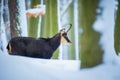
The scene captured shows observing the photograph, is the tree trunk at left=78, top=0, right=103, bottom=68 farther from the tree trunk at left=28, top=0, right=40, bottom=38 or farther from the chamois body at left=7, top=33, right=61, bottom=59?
the tree trunk at left=28, top=0, right=40, bottom=38

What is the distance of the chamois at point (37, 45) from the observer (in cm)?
148

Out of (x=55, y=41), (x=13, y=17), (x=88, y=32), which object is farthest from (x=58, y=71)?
(x=13, y=17)

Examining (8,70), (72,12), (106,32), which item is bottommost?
(8,70)

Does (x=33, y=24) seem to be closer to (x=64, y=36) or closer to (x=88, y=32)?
(x=64, y=36)

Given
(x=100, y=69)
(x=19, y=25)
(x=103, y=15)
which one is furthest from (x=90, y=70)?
(x=19, y=25)

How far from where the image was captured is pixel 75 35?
1436mm

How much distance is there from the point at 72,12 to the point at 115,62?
0.36m

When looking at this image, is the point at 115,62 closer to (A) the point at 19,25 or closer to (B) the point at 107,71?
(B) the point at 107,71

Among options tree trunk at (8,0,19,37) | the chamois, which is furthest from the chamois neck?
tree trunk at (8,0,19,37)

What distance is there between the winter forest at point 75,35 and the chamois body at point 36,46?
0.07 feet

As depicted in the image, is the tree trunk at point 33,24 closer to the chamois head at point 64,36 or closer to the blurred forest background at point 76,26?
the blurred forest background at point 76,26

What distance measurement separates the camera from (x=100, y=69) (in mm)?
1449

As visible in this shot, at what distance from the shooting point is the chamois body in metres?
1.48

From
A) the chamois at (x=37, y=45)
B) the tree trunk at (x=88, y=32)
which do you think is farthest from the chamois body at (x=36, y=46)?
the tree trunk at (x=88, y=32)
